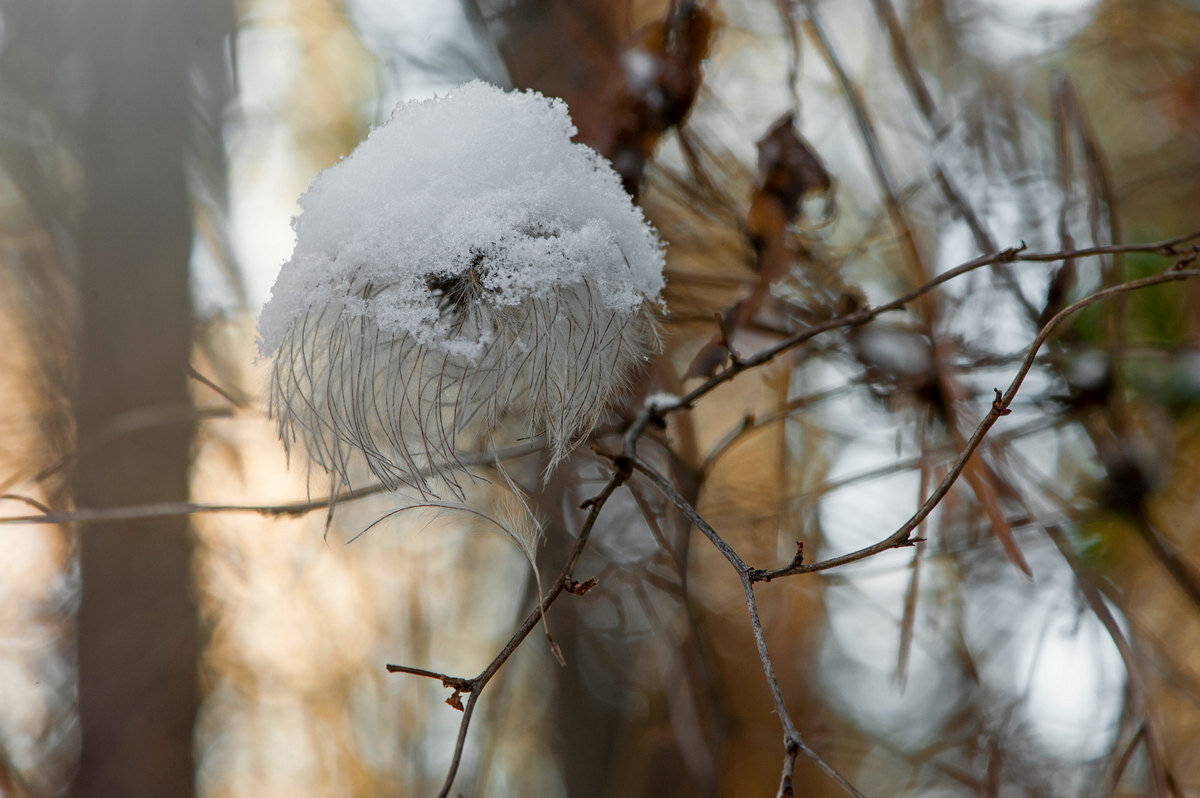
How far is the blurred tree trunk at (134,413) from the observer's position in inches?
68.0

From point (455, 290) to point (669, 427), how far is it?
0.40 metres

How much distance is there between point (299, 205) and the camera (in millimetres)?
415

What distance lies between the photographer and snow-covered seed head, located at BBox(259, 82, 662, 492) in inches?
14.6

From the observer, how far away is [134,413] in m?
1.70

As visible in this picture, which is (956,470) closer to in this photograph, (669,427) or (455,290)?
(455,290)

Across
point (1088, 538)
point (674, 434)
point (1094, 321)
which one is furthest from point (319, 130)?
point (1088, 538)

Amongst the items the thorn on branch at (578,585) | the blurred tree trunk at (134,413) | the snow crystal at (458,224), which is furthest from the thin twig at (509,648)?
the blurred tree trunk at (134,413)

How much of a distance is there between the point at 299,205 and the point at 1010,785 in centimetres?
128

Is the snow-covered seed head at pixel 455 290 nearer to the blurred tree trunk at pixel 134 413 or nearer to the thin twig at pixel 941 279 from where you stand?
the thin twig at pixel 941 279

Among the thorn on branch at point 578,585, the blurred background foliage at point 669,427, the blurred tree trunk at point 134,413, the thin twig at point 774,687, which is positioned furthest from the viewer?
the blurred tree trunk at point 134,413

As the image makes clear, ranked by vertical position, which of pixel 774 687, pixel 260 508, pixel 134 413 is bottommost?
pixel 774 687

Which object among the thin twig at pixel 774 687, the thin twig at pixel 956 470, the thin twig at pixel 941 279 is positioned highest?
the thin twig at pixel 941 279

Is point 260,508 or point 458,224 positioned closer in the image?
point 458,224

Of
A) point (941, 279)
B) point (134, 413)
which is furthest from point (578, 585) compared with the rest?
point (134, 413)
